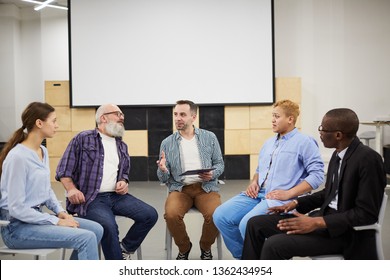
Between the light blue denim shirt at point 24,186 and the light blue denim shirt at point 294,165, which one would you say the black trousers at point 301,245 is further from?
the light blue denim shirt at point 24,186

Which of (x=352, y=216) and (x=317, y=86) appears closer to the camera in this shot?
(x=352, y=216)

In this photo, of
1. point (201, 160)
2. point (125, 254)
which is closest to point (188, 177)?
point (201, 160)

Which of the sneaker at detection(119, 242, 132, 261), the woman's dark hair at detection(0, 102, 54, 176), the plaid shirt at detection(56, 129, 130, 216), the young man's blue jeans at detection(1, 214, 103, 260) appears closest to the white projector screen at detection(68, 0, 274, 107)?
the plaid shirt at detection(56, 129, 130, 216)

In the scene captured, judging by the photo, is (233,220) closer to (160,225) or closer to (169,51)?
(160,225)

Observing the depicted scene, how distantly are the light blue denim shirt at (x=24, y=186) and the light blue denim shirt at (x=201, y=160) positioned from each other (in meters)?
1.02

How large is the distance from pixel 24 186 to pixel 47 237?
25cm

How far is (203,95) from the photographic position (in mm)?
6379

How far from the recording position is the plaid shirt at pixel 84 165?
2838mm

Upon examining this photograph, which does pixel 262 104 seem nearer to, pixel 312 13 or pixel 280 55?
pixel 280 55

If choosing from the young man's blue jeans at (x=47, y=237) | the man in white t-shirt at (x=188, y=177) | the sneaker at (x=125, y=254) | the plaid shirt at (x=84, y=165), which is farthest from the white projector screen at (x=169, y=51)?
the young man's blue jeans at (x=47, y=237)
